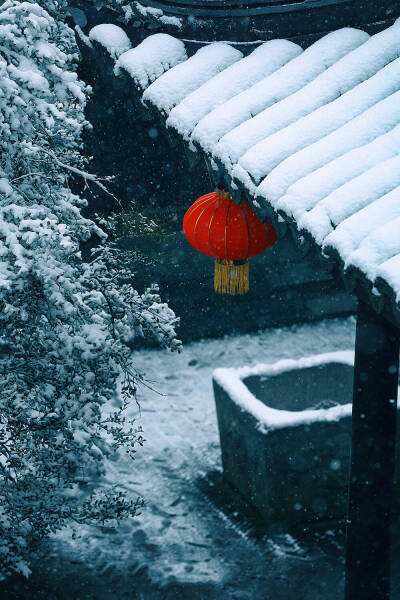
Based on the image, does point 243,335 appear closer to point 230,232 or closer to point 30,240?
point 230,232

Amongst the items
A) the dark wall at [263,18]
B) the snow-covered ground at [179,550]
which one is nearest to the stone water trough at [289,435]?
the snow-covered ground at [179,550]

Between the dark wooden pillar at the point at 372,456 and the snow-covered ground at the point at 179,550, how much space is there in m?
1.71

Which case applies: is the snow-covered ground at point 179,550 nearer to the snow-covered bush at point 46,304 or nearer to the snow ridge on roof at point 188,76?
the snow-covered bush at point 46,304

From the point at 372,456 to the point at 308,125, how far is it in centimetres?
176

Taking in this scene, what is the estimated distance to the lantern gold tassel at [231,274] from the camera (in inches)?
181

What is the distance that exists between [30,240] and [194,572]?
364cm

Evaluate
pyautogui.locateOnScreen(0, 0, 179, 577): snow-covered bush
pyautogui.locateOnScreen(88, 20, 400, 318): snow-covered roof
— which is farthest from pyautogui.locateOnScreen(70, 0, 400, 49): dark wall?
pyautogui.locateOnScreen(0, 0, 179, 577): snow-covered bush

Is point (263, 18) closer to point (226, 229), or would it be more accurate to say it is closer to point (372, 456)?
point (226, 229)

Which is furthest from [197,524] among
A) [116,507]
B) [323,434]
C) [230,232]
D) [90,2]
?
[90,2]

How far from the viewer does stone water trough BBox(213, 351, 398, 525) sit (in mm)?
6035

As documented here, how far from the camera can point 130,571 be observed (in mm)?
5898

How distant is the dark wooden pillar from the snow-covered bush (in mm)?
1371

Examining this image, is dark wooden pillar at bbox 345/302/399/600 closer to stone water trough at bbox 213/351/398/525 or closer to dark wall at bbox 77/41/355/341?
stone water trough at bbox 213/351/398/525

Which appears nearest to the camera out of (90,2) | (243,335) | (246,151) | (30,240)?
(30,240)
